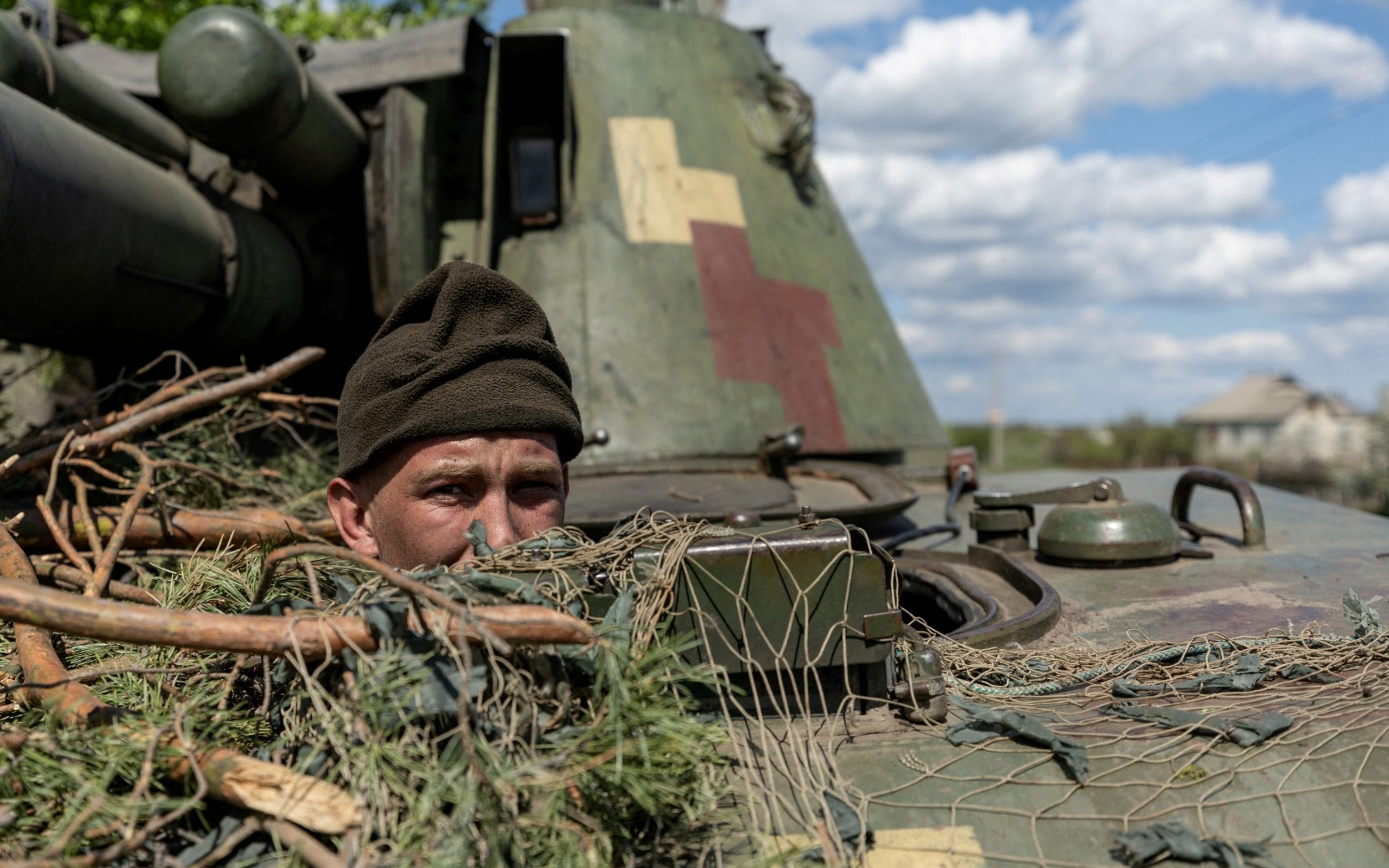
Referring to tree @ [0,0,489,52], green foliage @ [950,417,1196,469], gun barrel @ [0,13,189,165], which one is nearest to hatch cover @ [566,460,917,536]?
gun barrel @ [0,13,189,165]

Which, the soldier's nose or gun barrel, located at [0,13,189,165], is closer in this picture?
the soldier's nose

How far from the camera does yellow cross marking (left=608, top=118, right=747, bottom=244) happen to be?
13.3 ft

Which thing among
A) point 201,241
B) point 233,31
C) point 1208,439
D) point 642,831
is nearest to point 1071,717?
point 642,831

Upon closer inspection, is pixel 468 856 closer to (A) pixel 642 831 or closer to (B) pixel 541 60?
(A) pixel 642 831

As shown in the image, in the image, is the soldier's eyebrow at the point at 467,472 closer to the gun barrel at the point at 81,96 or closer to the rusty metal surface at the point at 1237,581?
the rusty metal surface at the point at 1237,581

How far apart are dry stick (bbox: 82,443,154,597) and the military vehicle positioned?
0.49m

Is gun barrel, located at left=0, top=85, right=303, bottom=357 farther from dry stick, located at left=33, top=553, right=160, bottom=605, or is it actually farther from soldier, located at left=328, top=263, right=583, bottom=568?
soldier, located at left=328, top=263, right=583, bottom=568

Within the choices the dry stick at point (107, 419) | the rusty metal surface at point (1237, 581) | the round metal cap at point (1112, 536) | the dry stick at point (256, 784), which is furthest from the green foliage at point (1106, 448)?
the dry stick at point (256, 784)

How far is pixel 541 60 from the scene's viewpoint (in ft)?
13.4

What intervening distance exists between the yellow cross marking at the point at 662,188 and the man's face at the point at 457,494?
83.0 inches

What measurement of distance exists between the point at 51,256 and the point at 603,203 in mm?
1904

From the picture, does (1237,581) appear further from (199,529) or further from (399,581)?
(199,529)

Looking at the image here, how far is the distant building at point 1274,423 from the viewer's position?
35.4 metres

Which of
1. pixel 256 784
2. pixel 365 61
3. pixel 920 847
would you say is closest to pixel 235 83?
pixel 365 61
